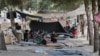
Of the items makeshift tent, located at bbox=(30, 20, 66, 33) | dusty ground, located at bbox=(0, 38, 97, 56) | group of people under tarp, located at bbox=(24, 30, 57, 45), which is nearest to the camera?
dusty ground, located at bbox=(0, 38, 97, 56)

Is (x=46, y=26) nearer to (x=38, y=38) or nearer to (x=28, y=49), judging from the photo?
(x=38, y=38)

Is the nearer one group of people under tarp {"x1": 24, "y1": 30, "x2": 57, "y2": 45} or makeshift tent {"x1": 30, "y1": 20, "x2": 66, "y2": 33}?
group of people under tarp {"x1": 24, "y1": 30, "x2": 57, "y2": 45}

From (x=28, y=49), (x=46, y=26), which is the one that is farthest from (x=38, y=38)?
(x=46, y=26)

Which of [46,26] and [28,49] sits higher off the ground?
[46,26]

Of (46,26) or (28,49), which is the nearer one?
(28,49)

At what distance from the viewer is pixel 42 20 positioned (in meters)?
37.9

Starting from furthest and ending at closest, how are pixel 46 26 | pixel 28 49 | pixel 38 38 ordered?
1. pixel 46 26
2. pixel 38 38
3. pixel 28 49

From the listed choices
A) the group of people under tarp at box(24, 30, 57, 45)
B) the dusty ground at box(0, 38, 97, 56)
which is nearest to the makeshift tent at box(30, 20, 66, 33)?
the group of people under tarp at box(24, 30, 57, 45)

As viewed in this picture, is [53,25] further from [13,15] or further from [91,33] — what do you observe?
[91,33]

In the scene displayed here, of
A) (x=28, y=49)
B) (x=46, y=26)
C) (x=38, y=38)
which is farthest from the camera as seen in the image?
(x=46, y=26)

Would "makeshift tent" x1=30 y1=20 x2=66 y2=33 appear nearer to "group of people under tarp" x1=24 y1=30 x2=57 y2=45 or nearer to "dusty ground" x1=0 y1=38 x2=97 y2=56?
"group of people under tarp" x1=24 y1=30 x2=57 y2=45

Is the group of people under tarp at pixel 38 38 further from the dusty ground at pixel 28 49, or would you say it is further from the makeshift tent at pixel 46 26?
the makeshift tent at pixel 46 26

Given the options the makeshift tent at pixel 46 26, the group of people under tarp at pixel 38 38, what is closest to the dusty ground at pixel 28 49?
the group of people under tarp at pixel 38 38

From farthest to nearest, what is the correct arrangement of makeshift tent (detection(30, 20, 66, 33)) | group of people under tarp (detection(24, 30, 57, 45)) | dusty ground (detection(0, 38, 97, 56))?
1. makeshift tent (detection(30, 20, 66, 33))
2. group of people under tarp (detection(24, 30, 57, 45))
3. dusty ground (detection(0, 38, 97, 56))
